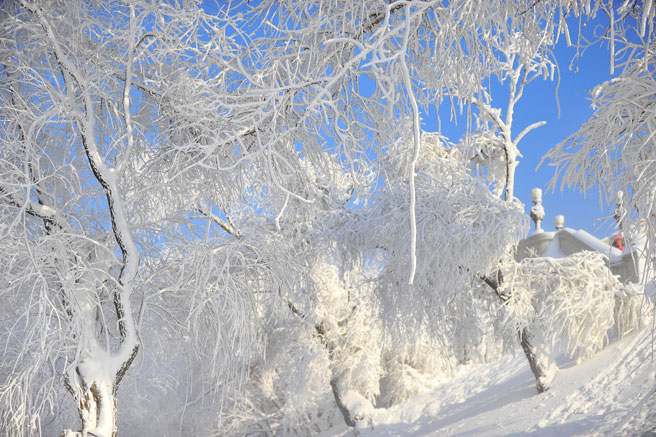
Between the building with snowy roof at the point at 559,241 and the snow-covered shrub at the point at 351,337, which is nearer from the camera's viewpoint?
the snow-covered shrub at the point at 351,337

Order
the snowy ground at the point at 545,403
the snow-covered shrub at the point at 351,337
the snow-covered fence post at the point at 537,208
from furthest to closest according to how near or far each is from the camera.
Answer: the snow-covered fence post at the point at 537,208, the snow-covered shrub at the point at 351,337, the snowy ground at the point at 545,403

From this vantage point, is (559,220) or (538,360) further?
(559,220)

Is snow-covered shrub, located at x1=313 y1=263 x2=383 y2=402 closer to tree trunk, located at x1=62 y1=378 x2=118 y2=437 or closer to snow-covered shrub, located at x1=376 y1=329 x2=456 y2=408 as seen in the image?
snow-covered shrub, located at x1=376 y1=329 x2=456 y2=408

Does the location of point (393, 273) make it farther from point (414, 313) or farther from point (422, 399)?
point (422, 399)

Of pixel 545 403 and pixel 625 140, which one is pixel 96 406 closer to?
pixel 625 140

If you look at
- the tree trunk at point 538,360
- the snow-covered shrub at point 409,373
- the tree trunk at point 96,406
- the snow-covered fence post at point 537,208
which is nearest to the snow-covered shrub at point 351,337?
the snow-covered shrub at point 409,373

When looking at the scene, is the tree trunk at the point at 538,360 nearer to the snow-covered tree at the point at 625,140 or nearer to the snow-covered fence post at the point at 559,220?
the snow-covered tree at the point at 625,140

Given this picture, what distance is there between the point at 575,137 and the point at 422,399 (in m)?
9.91

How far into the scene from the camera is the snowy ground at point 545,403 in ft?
28.4

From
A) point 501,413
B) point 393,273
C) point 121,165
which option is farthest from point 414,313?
point 121,165

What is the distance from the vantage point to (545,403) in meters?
10.5

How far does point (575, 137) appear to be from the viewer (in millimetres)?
6586

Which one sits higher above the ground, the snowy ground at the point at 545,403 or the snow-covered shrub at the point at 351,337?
the snow-covered shrub at the point at 351,337

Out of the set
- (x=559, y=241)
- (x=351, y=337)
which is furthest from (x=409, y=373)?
(x=559, y=241)
